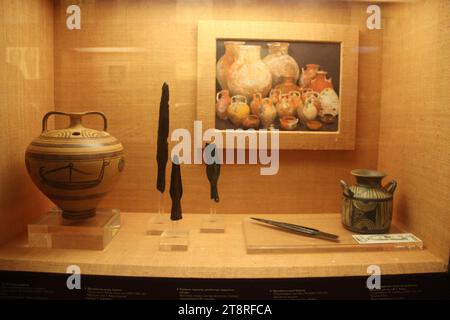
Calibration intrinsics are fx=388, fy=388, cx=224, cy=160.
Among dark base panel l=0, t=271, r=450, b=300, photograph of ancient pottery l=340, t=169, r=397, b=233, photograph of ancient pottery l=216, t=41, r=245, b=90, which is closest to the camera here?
dark base panel l=0, t=271, r=450, b=300

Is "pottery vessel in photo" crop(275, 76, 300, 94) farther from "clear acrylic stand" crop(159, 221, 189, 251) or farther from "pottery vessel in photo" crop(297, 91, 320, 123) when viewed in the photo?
"clear acrylic stand" crop(159, 221, 189, 251)

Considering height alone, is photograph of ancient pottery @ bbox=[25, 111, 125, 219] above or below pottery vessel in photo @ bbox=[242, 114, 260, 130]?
below

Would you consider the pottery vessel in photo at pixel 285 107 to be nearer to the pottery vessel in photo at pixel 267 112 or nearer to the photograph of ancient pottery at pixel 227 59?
the pottery vessel in photo at pixel 267 112

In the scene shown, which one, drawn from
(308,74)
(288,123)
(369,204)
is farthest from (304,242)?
(308,74)

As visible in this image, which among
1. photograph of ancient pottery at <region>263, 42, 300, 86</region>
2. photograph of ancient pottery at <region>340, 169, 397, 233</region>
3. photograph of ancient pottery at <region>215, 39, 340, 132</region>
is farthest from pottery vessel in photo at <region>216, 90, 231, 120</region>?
photograph of ancient pottery at <region>340, 169, 397, 233</region>

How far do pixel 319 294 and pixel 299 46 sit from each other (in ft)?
1.76

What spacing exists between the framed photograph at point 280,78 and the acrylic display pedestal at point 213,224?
0.20 m

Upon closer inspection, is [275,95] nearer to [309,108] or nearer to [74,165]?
[309,108]

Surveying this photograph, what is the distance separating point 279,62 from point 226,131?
20cm

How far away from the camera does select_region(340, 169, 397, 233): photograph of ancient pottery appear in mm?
771

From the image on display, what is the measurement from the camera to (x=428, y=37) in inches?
29.1

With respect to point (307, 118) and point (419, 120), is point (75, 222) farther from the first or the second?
point (419, 120)

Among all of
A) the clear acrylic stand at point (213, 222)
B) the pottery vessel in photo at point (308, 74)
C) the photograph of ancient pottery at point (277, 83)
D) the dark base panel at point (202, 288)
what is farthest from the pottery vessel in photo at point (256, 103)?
the dark base panel at point (202, 288)

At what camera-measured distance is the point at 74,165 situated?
700 millimetres
